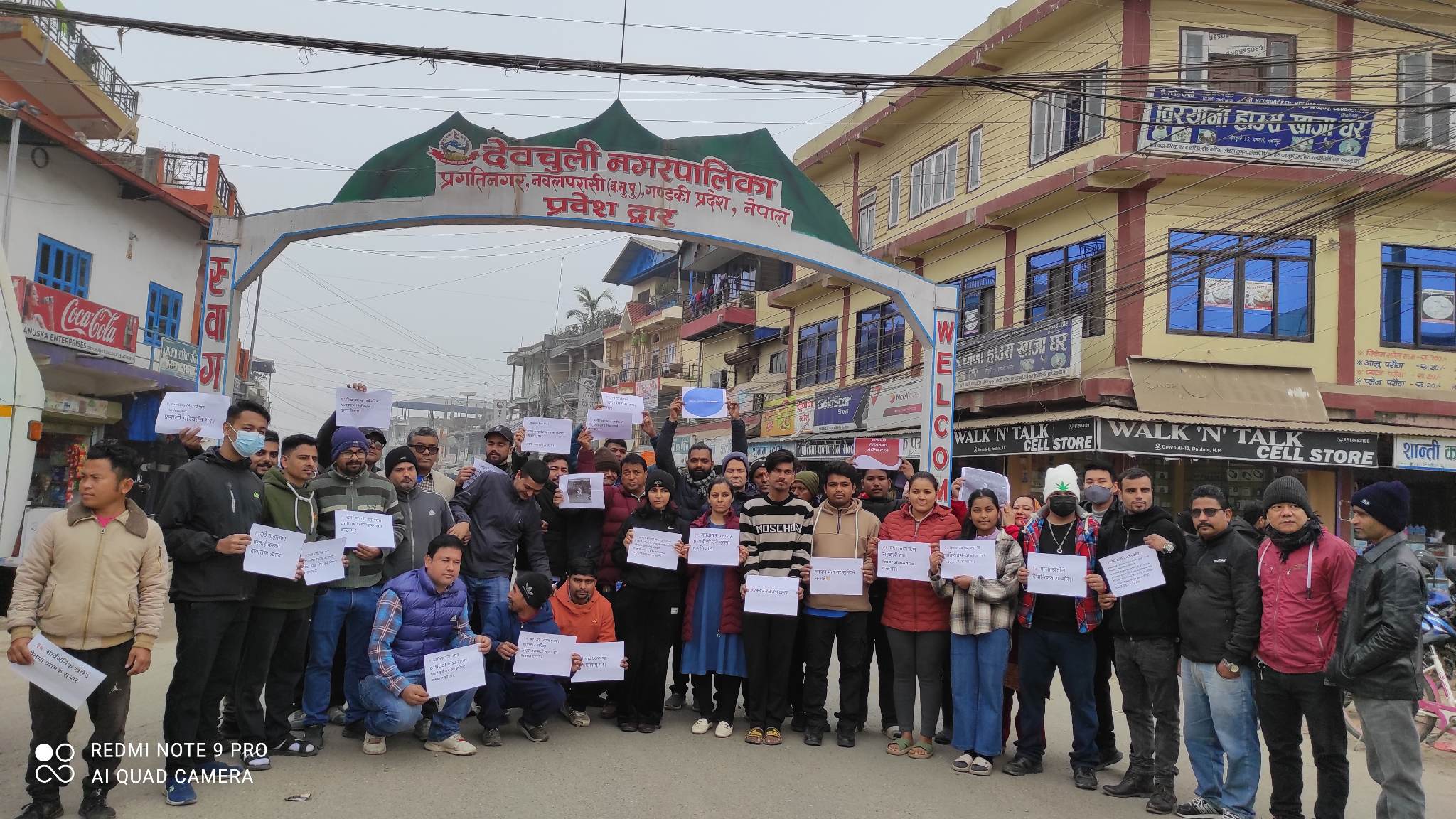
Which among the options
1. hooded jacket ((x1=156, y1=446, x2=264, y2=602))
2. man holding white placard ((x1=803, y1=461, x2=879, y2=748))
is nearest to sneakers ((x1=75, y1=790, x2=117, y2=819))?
hooded jacket ((x1=156, y1=446, x2=264, y2=602))

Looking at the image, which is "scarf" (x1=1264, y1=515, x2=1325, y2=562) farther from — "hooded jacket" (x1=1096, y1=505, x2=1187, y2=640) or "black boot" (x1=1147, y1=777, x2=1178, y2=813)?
"black boot" (x1=1147, y1=777, x2=1178, y2=813)

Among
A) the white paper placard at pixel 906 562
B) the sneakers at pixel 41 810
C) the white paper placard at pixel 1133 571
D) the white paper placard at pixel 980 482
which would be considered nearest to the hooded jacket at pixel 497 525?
the white paper placard at pixel 906 562

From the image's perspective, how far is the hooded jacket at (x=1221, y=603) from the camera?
549cm

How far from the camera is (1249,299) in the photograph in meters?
16.8

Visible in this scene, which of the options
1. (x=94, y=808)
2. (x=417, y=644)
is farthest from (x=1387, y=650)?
(x=94, y=808)

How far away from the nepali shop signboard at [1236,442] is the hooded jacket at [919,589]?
32.2ft

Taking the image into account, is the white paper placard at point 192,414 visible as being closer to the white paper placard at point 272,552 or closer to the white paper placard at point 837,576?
the white paper placard at point 272,552

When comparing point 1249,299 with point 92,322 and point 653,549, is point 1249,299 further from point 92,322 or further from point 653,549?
point 92,322

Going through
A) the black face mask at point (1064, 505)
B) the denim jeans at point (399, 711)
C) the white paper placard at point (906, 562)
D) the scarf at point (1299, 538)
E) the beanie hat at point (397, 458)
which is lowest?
the denim jeans at point (399, 711)

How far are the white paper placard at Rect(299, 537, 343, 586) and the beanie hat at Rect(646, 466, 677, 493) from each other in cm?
218

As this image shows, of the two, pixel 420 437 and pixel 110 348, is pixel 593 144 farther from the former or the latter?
pixel 110 348

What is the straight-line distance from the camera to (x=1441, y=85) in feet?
54.6

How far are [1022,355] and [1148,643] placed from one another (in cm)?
1217

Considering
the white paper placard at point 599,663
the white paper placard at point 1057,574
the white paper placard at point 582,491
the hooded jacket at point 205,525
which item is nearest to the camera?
the hooded jacket at point 205,525
